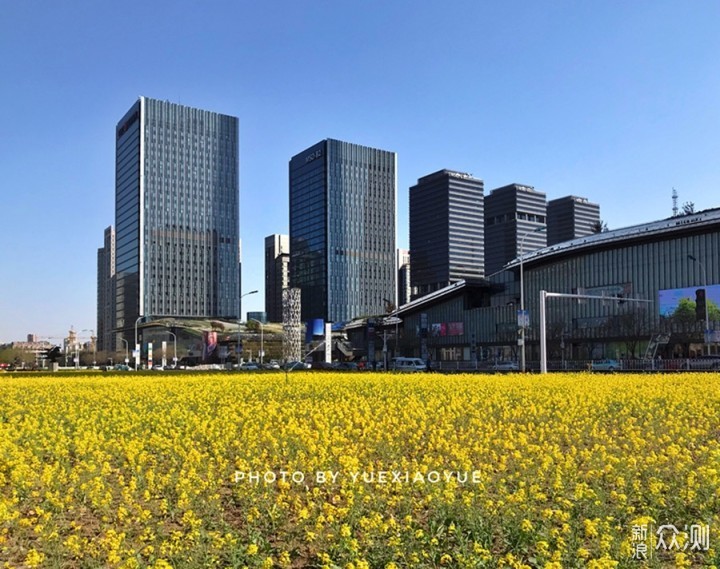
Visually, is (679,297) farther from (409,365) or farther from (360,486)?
(360,486)

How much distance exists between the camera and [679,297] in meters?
75.1

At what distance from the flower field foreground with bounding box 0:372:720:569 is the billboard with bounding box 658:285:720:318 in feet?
207

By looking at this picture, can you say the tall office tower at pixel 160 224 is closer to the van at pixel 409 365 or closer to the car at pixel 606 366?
the van at pixel 409 365

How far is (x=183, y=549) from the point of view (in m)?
6.47

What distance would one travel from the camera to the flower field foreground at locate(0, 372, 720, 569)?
650 cm

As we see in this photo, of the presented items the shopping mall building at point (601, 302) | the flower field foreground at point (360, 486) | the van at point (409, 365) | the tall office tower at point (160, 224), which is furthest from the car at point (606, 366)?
the tall office tower at point (160, 224)

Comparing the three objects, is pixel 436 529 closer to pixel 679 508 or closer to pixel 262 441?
pixel 679 508

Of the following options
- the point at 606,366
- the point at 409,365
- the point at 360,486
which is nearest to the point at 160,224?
the point at 409,365

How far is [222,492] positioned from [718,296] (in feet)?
240

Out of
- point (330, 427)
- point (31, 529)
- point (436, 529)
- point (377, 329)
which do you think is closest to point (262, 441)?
point (330, 427)

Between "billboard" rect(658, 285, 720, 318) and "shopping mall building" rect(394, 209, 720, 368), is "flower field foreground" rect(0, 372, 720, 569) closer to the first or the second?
"shopping mall building" rect(394, 209, 720, 368)

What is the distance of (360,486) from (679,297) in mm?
75660

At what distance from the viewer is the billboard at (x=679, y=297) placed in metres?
71.2

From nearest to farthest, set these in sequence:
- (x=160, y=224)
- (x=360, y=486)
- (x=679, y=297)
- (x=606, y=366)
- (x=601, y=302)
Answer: (x=360, y=486)
(x=606, y=366)
(x=679, y=297)
(x=601, y=302)
(x=160, y=224)
